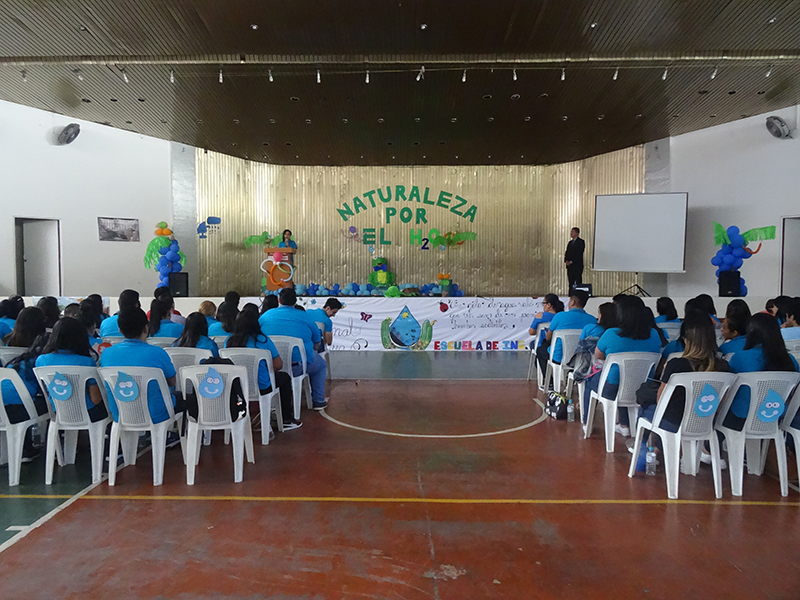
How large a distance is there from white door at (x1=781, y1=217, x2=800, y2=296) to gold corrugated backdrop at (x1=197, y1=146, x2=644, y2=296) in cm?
467

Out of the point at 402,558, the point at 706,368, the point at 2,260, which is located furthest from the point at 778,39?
the point at 2,260

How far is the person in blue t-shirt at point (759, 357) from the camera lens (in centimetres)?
315

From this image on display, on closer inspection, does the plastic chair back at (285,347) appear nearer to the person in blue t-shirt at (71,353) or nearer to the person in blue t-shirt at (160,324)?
the person in blue t-shirt at (160,324)

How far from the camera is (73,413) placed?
328cm

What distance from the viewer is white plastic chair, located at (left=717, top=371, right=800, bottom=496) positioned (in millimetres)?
3090

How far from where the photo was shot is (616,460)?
12.4 ft

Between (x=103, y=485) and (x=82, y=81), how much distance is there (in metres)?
7.31

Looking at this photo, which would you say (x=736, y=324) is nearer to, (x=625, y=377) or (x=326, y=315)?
(x=625, y=377)

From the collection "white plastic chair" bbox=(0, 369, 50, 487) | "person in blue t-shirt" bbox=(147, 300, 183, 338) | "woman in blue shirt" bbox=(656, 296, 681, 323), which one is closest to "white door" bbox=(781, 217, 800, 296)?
"woman in blue shirt" bbox=(656, 296, 681, 323)

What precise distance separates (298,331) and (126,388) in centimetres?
180

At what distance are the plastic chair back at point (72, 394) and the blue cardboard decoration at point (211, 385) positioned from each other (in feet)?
2.18

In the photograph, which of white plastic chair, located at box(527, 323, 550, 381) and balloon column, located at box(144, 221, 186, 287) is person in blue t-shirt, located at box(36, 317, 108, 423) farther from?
balloon column, located at box(144, 221, 186, 287)

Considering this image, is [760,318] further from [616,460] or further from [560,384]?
[560,384]

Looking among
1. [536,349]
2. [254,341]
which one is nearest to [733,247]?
[536,349]
